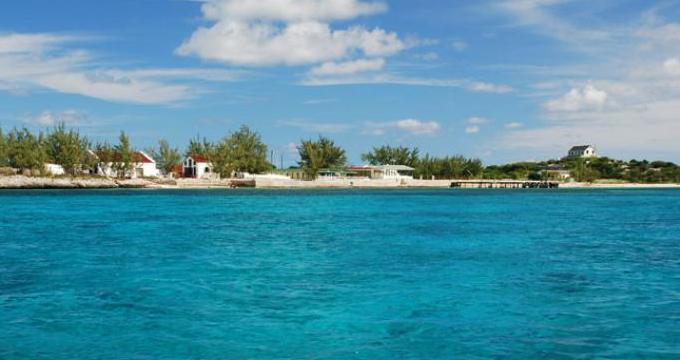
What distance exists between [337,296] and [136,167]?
114 metres

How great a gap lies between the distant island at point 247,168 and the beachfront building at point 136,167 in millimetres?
191

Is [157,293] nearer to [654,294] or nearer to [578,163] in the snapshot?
[654,294]

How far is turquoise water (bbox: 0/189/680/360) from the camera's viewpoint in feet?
40.2

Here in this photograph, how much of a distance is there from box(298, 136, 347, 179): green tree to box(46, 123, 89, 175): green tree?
4956 cm

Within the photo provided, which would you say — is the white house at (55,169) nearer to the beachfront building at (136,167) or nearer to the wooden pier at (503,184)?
the beachfront building at (136,167)

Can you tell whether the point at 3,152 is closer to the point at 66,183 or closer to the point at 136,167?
the point at 66,183

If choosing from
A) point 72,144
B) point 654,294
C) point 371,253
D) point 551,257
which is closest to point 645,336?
point 654,294

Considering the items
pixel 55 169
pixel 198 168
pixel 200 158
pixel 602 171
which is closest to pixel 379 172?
pixel 200 158

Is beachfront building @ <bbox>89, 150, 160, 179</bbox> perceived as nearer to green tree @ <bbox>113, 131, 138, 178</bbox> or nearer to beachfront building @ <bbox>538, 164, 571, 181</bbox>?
green tree @ <bbox>113, 131, 138, 178</bbox>

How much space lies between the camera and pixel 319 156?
14225cm

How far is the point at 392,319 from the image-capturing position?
1450 centimetres

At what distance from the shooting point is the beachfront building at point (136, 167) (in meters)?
119

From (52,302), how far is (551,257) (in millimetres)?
19163

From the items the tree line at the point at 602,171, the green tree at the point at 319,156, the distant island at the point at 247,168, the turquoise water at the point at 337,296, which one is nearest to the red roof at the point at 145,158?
the distant island at the point at 247,168
